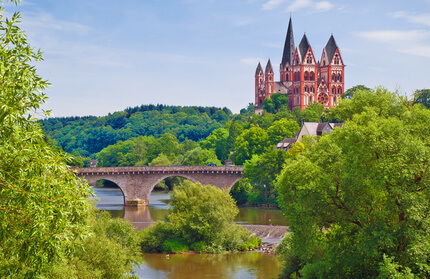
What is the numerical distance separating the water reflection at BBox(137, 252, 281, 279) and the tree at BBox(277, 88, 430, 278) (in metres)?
9.84

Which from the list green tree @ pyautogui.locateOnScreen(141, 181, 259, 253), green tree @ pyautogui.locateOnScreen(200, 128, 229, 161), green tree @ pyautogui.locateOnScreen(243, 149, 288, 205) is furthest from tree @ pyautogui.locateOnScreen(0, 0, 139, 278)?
green tree @ pyautogui.locateOnScreen(200, 128, 229, 161)

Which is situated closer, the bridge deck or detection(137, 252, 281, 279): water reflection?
detection(137, 252, 281, 279): water reflection

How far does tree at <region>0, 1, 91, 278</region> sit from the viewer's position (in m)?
13.5

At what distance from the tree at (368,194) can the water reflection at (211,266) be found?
9.84 m

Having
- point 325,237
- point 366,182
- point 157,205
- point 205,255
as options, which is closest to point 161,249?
point 205,255

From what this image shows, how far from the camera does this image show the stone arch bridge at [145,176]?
84250mm

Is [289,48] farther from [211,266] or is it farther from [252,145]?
[211,266]

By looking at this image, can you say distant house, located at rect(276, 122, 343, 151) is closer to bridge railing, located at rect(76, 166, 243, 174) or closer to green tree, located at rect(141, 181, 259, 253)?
bridge railing, located at rect(76, 166, 243, 174)

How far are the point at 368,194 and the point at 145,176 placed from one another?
60522 mm

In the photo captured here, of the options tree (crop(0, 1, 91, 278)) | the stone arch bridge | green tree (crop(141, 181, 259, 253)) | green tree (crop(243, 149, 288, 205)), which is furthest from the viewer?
the stone arch bridge

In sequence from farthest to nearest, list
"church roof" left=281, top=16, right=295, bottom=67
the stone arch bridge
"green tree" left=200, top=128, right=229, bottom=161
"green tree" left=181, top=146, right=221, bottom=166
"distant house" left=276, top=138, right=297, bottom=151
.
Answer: "church roof" left=281, top=16, right=295, bottom=67 < "green tree" left=200, top=128, right=229, bottom=161 < "green tree" left=181, top=146, right=221, bottom=166 < "distant house" left=276, top=138, right=297, bottom=151 < the stone arch bridge

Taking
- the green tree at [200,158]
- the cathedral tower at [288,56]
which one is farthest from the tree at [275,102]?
the green tree at [200,158]

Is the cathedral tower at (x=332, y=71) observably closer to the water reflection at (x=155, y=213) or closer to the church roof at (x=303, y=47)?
the church roof at (x=303, y=47)

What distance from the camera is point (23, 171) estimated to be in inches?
545
